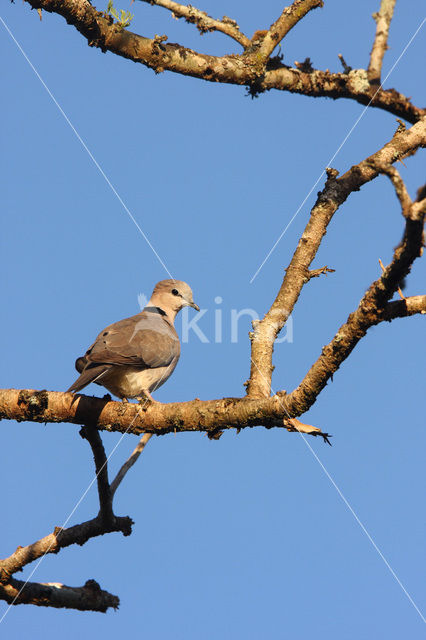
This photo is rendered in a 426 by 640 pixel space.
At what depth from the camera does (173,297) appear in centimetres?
854

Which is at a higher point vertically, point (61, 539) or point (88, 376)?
point (88, 376)

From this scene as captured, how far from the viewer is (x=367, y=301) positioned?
3.85 meters

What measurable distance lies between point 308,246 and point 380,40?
1.94m

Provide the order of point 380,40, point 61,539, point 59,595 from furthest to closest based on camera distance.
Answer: point 380,40 < point 61,539 < point 59,595

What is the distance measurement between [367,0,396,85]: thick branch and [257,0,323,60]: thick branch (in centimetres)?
79

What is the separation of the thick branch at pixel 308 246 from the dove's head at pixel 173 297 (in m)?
2.48

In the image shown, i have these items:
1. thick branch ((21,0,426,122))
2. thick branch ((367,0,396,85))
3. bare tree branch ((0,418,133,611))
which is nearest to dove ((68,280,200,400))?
bare tree branch ((0,418,133,611))

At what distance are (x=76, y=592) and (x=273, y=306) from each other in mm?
2738

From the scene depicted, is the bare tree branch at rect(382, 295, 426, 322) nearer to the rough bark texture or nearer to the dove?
the rough bark texture

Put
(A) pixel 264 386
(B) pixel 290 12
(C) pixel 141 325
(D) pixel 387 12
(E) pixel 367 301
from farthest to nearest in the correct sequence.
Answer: (C) pixel 141 325
(B) pixel 290 12
(D) pixel 387 12
(A) pixel 264 386
(E) pixel 367 301

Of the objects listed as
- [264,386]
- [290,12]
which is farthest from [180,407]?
[290,12]

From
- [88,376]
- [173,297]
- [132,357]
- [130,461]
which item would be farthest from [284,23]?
[130,461]

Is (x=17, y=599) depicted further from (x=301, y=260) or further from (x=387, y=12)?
(x=387, y=12)

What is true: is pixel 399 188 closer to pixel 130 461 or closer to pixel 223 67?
pixel 130 461
